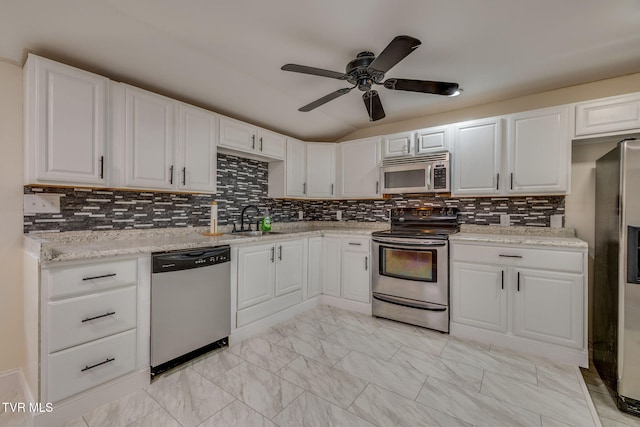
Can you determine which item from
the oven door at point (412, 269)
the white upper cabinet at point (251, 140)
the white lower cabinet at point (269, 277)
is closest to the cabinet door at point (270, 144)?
the white upper cabinet at point (251, 140)

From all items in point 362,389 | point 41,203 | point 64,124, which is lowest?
point 362,389

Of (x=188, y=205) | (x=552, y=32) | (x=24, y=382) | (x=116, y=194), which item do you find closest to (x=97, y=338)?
(x=24, y=382)

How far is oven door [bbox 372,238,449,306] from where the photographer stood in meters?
2.78

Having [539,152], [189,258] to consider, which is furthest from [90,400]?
[539,152]

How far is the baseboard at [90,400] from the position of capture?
1.55 m

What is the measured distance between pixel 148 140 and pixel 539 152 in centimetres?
346

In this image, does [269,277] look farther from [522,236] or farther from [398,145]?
[522,236]

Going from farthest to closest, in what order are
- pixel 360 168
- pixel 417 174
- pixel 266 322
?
pixel 360 168 → pixel 417 174 → pixel 266 322

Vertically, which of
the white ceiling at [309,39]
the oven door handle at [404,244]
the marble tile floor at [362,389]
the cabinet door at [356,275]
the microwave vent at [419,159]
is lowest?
the marble tile floor at [362,389]

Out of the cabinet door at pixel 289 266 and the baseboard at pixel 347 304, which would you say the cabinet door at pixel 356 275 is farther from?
the cabinet door at pixel 289 266

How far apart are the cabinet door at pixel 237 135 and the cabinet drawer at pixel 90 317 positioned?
167cm

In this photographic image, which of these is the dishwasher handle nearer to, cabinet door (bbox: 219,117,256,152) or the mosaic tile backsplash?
the mosaic tile backsplash

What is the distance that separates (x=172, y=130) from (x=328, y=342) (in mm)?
2353

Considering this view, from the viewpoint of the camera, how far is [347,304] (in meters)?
3.41
